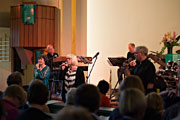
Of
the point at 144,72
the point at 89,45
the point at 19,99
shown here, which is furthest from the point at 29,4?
the point at 19,99

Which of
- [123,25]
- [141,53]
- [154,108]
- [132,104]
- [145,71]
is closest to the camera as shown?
[132,104]

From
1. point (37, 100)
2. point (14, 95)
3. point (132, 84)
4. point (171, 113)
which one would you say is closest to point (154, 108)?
point (171, 113)

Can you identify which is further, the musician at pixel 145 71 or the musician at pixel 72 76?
the musician at pixel 72 76

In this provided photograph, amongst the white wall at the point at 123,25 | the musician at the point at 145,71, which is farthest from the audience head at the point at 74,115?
the white wall at the point at 123,25

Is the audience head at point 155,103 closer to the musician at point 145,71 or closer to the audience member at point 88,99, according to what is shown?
the audience member at point 88,99

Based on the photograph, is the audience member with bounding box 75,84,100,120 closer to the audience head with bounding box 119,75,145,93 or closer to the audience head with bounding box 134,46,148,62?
the audience head with bounding box 119,75,145,93

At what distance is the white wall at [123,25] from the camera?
1119 cm

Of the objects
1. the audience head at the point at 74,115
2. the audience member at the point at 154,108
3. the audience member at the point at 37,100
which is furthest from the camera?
the audience member at the point at 154,108

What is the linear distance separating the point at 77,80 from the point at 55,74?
1705 mm

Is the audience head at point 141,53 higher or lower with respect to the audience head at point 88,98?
higher

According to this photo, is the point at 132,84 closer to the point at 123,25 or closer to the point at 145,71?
the point at 145,71

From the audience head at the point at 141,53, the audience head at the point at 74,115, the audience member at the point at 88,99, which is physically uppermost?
the audience head at the point at 141,53

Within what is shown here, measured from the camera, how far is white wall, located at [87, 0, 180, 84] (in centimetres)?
1119

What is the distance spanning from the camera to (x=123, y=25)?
1148 centimetres
